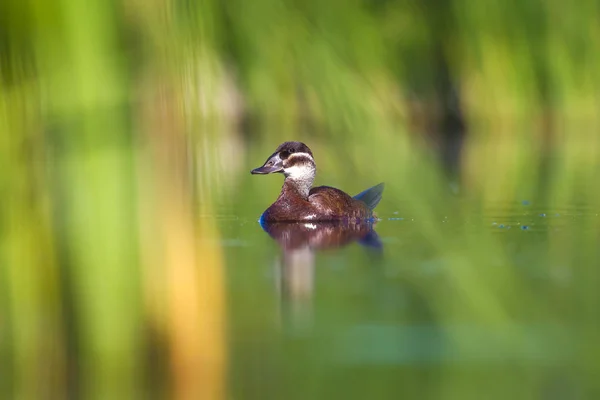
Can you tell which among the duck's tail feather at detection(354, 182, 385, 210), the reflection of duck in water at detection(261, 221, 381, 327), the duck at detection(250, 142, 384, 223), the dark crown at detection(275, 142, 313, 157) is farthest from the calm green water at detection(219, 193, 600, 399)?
the dark crown at detection(275, 142, 313, 157)

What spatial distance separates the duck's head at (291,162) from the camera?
6.98m

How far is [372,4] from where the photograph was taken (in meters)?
7.21

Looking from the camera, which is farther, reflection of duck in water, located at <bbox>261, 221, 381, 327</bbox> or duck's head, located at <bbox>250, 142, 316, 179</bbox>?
duck's head, located at <bbox>250, 142, 316, 179</bbox>

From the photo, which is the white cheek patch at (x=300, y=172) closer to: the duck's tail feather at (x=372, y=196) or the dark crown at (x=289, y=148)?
the dark crown at (x=289, y=148)

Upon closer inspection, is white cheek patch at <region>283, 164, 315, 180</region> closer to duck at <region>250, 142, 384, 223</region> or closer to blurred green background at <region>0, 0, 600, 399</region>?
duck at <region>250, 142, 384, 223</region>

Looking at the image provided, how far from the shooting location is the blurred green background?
110 inches

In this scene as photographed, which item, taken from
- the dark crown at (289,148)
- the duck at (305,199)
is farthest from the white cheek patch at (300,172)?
the dark crown at (289,148)

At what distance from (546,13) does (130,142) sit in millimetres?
5027

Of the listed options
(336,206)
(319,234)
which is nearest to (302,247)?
(319,234)

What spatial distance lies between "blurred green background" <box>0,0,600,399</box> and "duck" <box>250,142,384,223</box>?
0.23 m

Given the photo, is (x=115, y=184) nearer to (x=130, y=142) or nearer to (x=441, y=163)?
(x=441, y=163)

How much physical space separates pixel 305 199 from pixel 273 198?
1.15m

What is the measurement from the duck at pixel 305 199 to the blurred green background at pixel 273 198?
0.74 ft

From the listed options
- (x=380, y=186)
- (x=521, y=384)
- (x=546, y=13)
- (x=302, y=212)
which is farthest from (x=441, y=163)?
(x=521, y=384)
